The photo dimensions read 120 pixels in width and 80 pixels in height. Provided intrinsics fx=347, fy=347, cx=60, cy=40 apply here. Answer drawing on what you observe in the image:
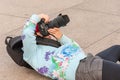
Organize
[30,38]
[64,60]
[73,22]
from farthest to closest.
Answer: [73,22] < [30,38] < [64,60]

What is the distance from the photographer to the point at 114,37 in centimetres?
507

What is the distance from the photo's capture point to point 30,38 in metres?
3.60

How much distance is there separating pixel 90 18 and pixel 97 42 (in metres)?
1.13

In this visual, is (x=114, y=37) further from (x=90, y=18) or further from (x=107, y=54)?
(x=107, y=54)

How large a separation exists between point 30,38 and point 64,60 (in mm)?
432

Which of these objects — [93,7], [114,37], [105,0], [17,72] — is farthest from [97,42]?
[105,0]

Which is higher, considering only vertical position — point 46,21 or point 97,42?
point 46,21

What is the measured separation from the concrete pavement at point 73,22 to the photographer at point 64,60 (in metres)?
0.34

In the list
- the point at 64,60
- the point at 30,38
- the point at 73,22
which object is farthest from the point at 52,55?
the point at 73,22

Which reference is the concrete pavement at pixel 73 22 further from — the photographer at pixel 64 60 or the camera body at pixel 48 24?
the camera body at pixel 48 24

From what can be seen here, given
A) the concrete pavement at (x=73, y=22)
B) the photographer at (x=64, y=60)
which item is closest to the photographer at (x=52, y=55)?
the photographer at (x=64, y=60)

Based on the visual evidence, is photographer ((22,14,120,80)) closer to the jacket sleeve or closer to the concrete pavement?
the jacket sleeve

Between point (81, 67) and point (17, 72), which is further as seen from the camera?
point (17, 72)

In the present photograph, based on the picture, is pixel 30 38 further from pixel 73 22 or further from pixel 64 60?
pixel 73 22
